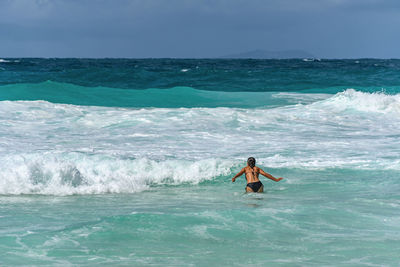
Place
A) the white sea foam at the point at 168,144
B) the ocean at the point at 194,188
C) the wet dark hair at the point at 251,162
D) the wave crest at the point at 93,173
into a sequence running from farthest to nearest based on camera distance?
the white sea foam at the point at 168,144
the wave crest at the point at 93,173
the wet dark hair at the point at 251,162
the ocean at the point at 194,188

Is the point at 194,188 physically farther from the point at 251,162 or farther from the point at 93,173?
the point at 93,173

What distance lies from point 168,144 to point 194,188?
4084 mm

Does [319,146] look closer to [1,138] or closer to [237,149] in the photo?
[237,149]

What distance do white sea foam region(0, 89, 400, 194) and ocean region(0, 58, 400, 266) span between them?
32 mm

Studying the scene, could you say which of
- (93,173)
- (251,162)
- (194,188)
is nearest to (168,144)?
(93,173)

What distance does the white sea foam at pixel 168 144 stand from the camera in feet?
32.6

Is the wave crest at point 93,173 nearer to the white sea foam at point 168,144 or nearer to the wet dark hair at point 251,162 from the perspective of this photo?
the white sea foam at point 168,144

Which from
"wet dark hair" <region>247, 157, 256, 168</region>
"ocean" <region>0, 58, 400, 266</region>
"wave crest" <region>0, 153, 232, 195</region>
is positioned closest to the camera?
"ocean" <region>0, 58, 400, 266</region>

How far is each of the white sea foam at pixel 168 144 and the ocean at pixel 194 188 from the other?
0.11 ft

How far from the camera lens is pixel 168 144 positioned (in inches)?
544

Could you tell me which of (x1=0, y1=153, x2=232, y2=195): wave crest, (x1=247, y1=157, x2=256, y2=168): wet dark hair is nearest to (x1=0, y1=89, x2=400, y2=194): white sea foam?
(x1=0, y1=153, x2=232, y2=195): wave crest

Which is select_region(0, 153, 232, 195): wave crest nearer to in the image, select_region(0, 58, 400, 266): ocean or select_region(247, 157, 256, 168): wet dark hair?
select_region(0, 58, 400, 266): ocean

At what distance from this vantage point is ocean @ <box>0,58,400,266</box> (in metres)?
5.93

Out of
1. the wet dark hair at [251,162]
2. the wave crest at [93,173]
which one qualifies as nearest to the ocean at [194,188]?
the wave crest at [93,173]
